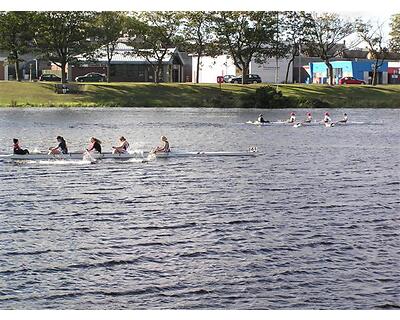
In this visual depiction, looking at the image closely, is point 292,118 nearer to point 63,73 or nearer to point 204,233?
point 63,73

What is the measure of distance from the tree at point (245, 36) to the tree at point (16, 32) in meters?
6.63

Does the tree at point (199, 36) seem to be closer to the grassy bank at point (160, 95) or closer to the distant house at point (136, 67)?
the grassy bank at point (160, 95)

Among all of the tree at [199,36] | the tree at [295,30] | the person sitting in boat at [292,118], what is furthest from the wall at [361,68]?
the tree at [199,36]

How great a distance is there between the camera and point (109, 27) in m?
31.8

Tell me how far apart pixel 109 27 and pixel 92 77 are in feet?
11.4

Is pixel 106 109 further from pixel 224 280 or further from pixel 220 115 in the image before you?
pixel 224 280

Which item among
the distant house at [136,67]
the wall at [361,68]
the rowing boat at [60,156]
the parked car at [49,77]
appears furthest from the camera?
the wall at [361,68]

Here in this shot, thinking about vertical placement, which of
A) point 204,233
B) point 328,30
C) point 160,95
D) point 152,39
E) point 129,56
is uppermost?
point 328,30

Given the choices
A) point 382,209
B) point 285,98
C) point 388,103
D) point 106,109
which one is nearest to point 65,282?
point 382,209

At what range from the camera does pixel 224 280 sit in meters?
9.29

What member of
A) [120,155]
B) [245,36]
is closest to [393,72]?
[245,36]

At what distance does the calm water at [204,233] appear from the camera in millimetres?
8820

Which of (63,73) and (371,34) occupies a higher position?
(371,34)

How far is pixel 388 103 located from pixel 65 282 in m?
33.3
